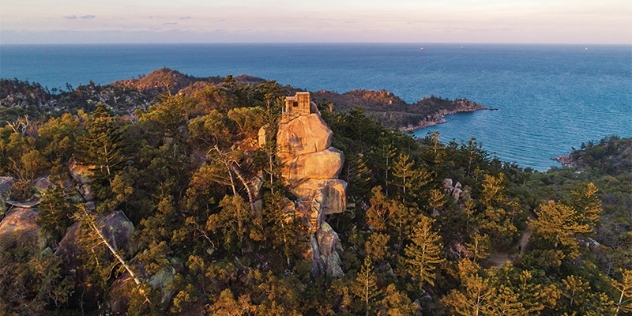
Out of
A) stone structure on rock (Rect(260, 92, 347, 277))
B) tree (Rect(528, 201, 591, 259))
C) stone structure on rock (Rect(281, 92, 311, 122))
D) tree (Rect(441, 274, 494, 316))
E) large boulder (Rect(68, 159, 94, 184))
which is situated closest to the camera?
tree (Rect(441, 274, 494, 316))

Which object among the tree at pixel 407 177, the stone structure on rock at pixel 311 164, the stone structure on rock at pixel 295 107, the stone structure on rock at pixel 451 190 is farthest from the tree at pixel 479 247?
the stone structure on rock at pixel 295 107

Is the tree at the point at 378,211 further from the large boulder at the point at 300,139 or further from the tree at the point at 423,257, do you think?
the large boulder at the point at 300,139

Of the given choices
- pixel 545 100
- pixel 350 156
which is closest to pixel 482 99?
pixel 545 100

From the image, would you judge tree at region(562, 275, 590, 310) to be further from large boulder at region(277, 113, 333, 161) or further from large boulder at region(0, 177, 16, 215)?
large boulder at region(0, 177, 16, 215)

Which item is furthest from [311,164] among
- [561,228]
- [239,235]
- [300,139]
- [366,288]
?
[561,228]

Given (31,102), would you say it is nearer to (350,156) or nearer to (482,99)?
(350,156)

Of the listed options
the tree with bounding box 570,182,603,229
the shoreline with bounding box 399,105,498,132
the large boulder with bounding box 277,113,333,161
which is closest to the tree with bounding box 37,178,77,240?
the large boulder with bounding box 277,113,333,161
